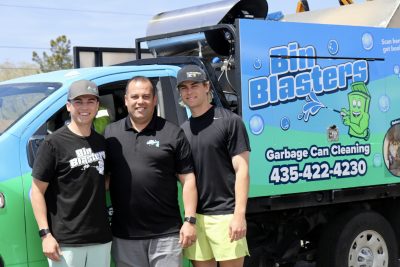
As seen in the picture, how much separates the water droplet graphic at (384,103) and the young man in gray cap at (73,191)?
9.78 feet

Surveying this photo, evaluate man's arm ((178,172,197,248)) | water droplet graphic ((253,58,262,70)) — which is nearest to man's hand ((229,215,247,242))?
man's arm ((178,172,197,248))

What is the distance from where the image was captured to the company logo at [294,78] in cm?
479

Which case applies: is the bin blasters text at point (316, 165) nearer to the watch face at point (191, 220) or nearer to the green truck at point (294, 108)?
the green truck at point (294, 108)

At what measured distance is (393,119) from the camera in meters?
5.62

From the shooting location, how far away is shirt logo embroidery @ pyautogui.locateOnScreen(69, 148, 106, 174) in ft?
11.1

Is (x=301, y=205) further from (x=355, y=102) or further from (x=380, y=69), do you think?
(x=380, y=69)

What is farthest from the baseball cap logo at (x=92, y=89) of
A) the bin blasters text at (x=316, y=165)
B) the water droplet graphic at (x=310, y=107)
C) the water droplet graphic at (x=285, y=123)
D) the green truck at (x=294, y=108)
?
the water droplet graphic at (x=310, y=107)

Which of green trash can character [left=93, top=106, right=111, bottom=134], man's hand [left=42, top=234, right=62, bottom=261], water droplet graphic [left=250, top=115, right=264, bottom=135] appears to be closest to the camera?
man's hand [left=42, top=234, right=62, bottom=261]

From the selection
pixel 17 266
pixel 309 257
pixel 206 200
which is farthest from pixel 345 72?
pixel 17 266

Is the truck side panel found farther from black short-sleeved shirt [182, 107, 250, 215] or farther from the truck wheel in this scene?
black short-sleeved shirt [182, 107, 250, 215]

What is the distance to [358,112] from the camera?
5344mm

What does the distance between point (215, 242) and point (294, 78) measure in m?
1.74

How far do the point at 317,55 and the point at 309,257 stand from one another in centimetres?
189

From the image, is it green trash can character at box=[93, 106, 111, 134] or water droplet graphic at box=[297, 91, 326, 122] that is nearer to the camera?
green trash can character at box=[93, 106, 111, 134]
